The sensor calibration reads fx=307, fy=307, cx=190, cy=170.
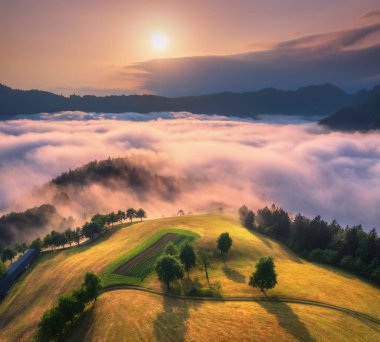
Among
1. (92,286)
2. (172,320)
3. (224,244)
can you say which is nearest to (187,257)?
(224,244)

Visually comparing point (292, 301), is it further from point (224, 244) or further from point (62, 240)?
point (62, 240)

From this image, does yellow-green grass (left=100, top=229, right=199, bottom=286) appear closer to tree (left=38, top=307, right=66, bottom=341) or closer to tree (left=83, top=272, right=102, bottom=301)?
tree (left=83, top=272, right=102, bottom=301)

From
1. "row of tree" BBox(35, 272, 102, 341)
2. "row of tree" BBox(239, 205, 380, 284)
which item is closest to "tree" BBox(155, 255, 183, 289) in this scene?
"row of tree" BBox(35, 272, 102, 341)

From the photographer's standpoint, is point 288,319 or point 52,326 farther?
point 52,326

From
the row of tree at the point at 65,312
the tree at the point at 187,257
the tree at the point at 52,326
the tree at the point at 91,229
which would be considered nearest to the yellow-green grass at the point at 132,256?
the row of tree at the point at 65,312

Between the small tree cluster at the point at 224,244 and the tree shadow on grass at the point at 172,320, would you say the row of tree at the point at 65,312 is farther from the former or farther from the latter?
the small tree cluster at the point at 224,244

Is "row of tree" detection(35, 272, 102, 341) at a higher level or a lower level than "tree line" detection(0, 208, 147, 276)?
higher
